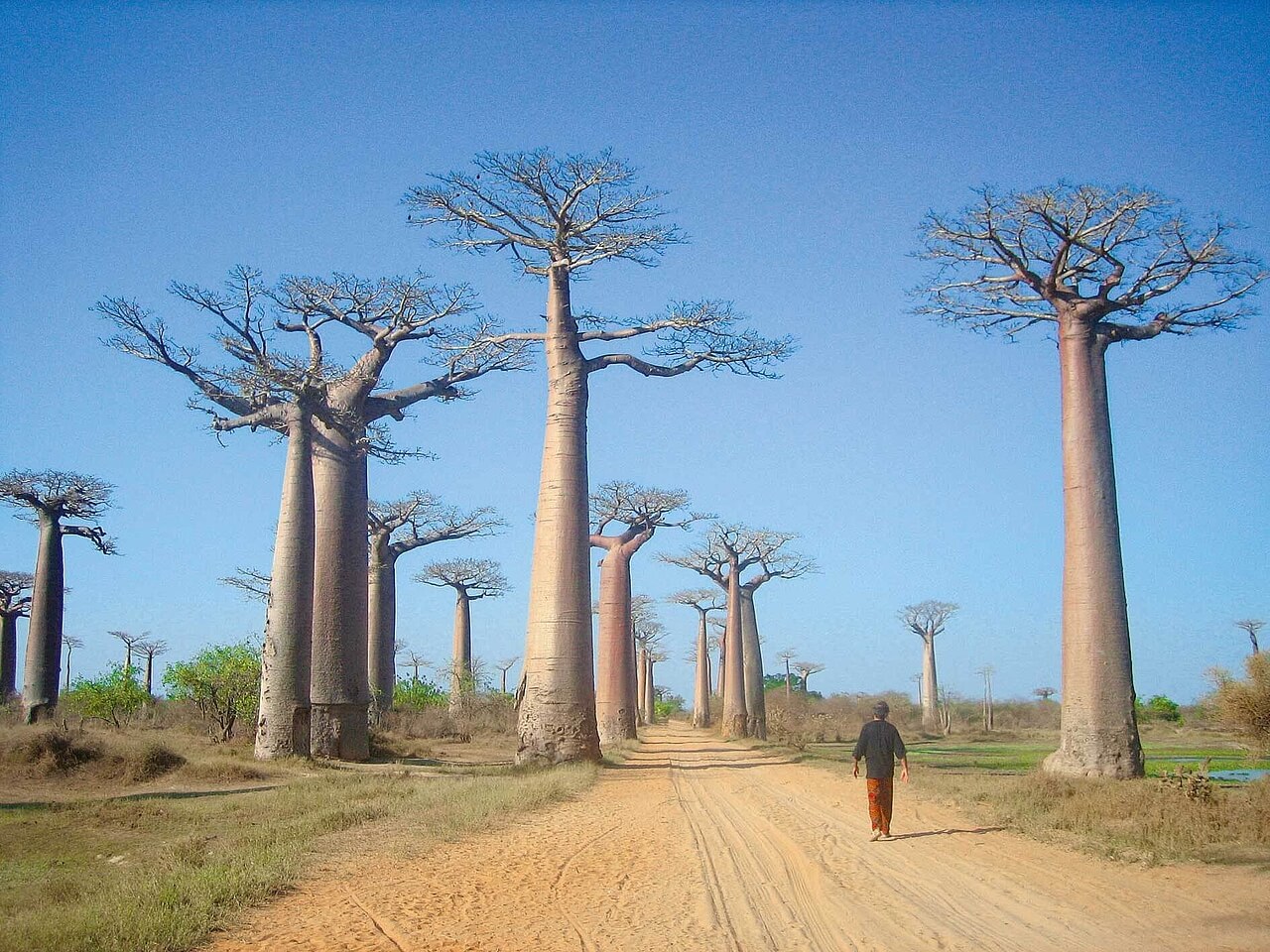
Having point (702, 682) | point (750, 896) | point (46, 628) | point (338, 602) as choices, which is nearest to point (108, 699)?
point (46, 628)

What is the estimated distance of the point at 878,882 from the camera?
6.00 m

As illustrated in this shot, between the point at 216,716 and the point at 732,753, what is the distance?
381 inches

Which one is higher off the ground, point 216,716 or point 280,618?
point 280,618

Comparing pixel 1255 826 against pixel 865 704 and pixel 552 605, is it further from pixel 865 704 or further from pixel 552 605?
pixel 865 704

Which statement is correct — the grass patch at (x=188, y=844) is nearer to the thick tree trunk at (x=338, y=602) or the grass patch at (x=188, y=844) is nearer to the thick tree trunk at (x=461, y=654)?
the thick tree trunk at (x=338, y=602)

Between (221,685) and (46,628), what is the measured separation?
7.19 metres

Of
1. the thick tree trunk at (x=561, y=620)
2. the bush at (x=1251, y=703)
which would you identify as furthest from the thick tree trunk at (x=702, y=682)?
the bush at (x=1251, y=703)

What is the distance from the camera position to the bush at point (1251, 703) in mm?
9617

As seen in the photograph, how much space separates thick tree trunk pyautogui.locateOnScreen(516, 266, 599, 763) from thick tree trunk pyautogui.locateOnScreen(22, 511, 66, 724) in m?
13.8

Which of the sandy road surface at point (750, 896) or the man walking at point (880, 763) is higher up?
the man walking at point (880, 763)

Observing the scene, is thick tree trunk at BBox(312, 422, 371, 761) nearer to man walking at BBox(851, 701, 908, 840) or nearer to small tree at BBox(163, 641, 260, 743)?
small tree at BBox(163, 641, 260, 743)

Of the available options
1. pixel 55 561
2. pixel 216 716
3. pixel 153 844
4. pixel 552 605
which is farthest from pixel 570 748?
pixel 55 561

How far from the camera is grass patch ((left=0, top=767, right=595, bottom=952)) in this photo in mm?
4516

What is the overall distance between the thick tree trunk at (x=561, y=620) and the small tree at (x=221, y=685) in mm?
6399
